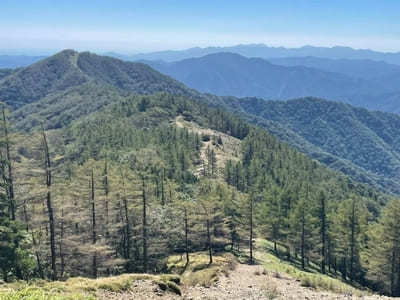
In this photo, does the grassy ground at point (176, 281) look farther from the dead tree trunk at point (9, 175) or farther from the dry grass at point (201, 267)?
the dead tree trunk at point (9, 175)

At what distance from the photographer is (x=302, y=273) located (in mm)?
40469

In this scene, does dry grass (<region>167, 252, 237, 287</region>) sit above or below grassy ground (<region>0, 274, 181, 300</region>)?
below

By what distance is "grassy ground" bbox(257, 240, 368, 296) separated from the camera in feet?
Answer: 104

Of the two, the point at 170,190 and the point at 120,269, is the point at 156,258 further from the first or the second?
the point at 170,190

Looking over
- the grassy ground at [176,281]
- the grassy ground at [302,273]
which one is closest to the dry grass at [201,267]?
the grassy ground at [176,281]

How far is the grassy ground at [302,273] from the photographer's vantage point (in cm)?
3161

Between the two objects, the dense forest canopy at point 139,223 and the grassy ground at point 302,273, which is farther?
the dense forest canopy at point 139,223

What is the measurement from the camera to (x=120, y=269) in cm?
3988

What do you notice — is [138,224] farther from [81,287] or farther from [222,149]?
[222,149]

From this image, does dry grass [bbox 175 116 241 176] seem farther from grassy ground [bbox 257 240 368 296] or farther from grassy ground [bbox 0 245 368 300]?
grassy ground [bbox 0 245 368 300]

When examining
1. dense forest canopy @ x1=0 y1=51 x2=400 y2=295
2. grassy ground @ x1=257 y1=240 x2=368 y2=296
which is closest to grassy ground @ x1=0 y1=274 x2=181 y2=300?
dense forest canopy @ x1=0 y1=51 x2=400 y2=295

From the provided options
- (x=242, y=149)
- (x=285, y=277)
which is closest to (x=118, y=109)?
(x=242, y=149)

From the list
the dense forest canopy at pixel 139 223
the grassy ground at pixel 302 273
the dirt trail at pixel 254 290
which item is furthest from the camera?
the dense forest canopy at pixel 139 223

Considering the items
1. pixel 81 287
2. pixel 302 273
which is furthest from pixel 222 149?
pixel 81 287
